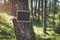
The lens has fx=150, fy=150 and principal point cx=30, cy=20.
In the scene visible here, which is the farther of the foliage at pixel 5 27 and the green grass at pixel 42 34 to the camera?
the green grass at pixel 42 34

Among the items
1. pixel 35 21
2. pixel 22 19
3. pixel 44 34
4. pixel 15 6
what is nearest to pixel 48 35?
A: pixel 44 34

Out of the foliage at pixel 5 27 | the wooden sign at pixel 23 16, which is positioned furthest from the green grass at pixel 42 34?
the foliage at pixel 5 27

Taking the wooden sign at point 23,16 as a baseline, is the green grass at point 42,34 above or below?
below

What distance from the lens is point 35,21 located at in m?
2.51

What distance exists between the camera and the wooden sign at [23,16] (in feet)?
8.13

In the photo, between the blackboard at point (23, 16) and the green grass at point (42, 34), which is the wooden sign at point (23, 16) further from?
the green grass at point (42, 34)

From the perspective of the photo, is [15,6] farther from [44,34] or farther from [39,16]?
[44,34]

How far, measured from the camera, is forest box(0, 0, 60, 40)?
8.00 ft

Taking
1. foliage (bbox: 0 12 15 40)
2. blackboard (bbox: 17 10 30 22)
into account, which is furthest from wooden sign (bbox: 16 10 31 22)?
foliage (bbox: 0 12 15 40)

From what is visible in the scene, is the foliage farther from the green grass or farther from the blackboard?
the green grass

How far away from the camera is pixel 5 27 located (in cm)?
242

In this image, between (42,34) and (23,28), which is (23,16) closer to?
(23,28)

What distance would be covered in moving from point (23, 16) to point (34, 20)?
0.64ft

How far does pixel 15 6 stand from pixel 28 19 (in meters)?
0.31
